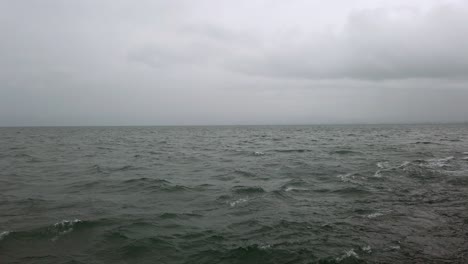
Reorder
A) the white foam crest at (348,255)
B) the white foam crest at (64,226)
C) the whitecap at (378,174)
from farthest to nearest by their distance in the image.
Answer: the whitecap at (378,174) < the white foam crest at (64,226) < the white foam crest at (348,255)

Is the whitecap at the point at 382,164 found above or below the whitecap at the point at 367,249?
above

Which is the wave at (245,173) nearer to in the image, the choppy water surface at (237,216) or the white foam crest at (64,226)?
the choppy water surface at (237,216)

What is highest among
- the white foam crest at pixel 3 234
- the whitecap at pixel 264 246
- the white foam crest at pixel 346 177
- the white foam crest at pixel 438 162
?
the white foam crest at pixel 438 162

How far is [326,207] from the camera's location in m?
12.6

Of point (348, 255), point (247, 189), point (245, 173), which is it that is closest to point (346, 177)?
point (245, 173)

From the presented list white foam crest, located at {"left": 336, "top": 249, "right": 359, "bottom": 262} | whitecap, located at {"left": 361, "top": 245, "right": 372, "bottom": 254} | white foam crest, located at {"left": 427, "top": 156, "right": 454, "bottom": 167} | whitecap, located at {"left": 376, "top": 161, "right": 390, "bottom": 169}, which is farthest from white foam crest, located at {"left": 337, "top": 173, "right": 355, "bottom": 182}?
white foam crest, located at {"left": 336, "top": 249, "right": 359, "bottom": 262}

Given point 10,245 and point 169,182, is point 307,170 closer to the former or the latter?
point 169,182

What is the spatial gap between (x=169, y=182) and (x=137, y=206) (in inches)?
186

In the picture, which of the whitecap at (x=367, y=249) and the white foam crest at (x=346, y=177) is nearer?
the whitecap at (x=367, y=249)

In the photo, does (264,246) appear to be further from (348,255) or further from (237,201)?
(237,201)

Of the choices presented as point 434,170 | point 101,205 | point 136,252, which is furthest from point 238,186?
point 434,170

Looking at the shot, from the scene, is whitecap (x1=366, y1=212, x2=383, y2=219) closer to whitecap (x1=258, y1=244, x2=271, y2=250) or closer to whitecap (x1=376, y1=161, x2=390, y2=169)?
whitecap (x1=258, y1=244, x2=271, y2=250)

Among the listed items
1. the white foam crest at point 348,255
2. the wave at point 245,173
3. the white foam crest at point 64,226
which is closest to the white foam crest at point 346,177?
the wave at point 245,173

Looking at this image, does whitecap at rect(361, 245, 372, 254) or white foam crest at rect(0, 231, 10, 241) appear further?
white foam crest at rect(0, 231, 10, 241)
